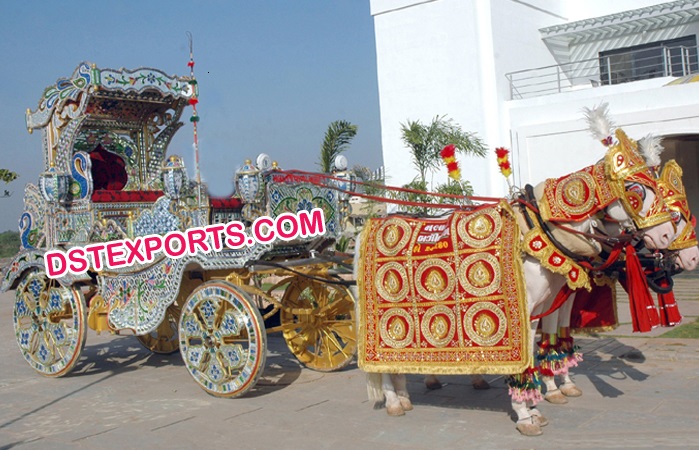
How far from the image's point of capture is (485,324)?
5.71 meters

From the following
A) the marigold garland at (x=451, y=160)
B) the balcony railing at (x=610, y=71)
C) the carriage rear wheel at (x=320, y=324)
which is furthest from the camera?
the balcony railing at (x=610, y=71)

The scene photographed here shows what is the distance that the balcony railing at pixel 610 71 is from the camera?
17422 mm

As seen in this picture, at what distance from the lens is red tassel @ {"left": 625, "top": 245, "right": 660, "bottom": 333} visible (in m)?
5.45

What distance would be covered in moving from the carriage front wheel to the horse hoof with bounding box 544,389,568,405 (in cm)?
245

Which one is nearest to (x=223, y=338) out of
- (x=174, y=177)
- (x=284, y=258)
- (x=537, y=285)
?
(x=284, y=258)

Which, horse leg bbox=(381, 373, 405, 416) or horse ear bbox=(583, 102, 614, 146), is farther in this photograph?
horse leg bbox=(381, 373, 405, 416)

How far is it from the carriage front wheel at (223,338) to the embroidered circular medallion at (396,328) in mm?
1267

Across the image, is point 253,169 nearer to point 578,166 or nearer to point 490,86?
point 578,166

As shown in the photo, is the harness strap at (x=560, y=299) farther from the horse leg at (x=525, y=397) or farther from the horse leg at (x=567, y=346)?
the horse leg at (x=567, y=346)

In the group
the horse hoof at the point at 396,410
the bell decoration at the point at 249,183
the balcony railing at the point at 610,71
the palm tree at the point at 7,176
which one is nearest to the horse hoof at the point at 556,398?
the horse hoof at the point at 396,410

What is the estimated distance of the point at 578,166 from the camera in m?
15.4

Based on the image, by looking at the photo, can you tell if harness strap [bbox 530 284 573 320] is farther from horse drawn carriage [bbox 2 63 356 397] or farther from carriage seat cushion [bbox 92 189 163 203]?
carriage seat cushion [bbox 92 189 163 203]

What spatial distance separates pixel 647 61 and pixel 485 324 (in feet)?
47.8

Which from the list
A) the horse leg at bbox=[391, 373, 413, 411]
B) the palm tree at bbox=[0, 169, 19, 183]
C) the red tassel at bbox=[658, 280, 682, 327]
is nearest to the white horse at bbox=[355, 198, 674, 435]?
the red tassel at bbox=[658, 280, 682, 327]
